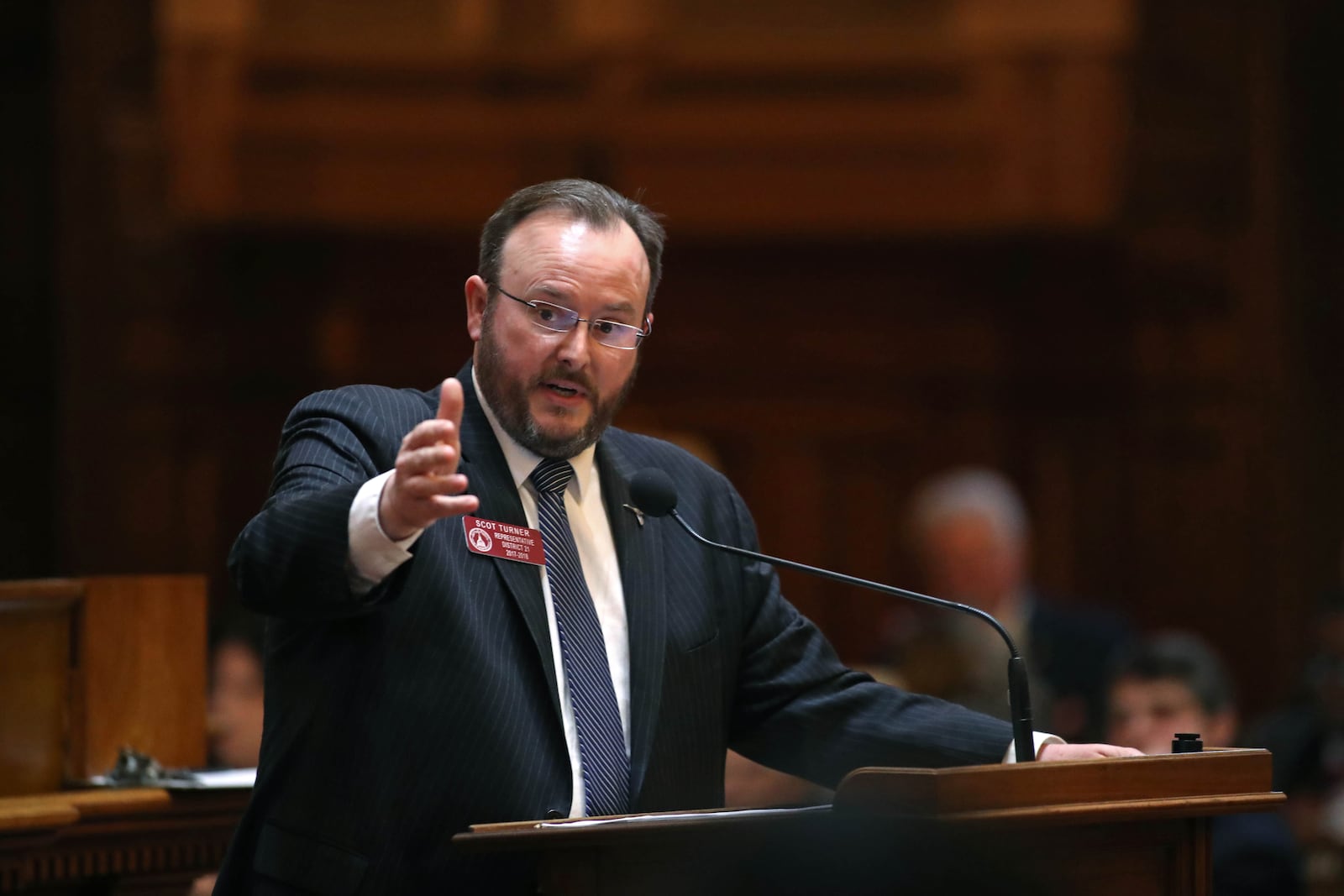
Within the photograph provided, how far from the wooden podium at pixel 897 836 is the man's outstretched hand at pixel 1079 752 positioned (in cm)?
20

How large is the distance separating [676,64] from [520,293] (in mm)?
4175

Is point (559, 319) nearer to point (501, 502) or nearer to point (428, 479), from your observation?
point (501, 502)

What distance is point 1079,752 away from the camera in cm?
247

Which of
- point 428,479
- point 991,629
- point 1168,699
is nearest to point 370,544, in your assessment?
point 428,479

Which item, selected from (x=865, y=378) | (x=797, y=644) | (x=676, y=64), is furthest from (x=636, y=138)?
(x=797, y=644)

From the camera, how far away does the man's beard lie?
2637 mm

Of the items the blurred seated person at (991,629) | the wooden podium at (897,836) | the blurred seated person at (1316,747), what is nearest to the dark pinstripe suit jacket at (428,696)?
the wooden podium at (897,836)

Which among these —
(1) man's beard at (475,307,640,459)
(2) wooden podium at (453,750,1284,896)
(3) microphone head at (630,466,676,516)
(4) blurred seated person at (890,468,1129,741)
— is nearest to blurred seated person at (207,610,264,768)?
(4) blurred seated person at (890,468,1129,741)

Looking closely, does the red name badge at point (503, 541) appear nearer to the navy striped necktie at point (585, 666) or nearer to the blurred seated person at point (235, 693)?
the navy striped necktie at point (585, 666)

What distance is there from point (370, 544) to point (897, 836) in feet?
2.37

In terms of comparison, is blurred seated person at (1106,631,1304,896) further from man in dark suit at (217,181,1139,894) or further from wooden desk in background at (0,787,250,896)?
wooden desk in background at (0,787,250,896)

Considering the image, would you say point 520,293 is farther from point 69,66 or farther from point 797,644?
point 69,66

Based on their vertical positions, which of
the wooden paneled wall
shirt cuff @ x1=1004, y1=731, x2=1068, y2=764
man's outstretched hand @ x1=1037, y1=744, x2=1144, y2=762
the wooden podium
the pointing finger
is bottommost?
the wooden podium

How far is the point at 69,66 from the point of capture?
674 centimetres
